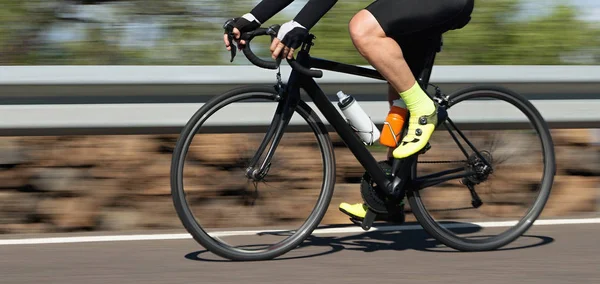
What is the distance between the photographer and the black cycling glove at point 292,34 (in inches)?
188

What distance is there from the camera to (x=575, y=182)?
6402mm

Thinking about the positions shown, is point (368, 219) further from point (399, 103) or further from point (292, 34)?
point (292, 34)

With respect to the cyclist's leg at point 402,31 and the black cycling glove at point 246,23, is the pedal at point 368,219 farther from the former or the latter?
the black cycling glove at point 246,23

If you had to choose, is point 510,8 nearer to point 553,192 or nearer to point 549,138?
point 553,192

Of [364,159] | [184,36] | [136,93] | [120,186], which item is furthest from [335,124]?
[184,36]

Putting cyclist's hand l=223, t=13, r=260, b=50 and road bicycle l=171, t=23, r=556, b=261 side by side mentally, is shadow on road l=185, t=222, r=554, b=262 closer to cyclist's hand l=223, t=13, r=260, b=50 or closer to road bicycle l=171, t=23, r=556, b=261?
road bicycle l=171, t=23, r=556, b=261

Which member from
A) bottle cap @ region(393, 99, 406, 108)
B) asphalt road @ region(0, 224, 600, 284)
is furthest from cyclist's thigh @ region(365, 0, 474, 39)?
asphalt road @ region(0, 224, 600, 284)

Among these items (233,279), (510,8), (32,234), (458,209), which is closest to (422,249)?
(458,209)

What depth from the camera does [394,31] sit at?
4.94 meters

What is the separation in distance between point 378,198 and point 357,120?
39 cm

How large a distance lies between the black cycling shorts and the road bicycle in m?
0.17

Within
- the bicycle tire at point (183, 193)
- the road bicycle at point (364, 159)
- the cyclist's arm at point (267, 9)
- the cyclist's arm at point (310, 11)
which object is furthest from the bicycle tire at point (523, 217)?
the cyclist's arm at point (267, 9)

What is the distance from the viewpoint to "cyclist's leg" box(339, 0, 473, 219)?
4.91m

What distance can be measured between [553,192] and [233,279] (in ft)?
8.32
